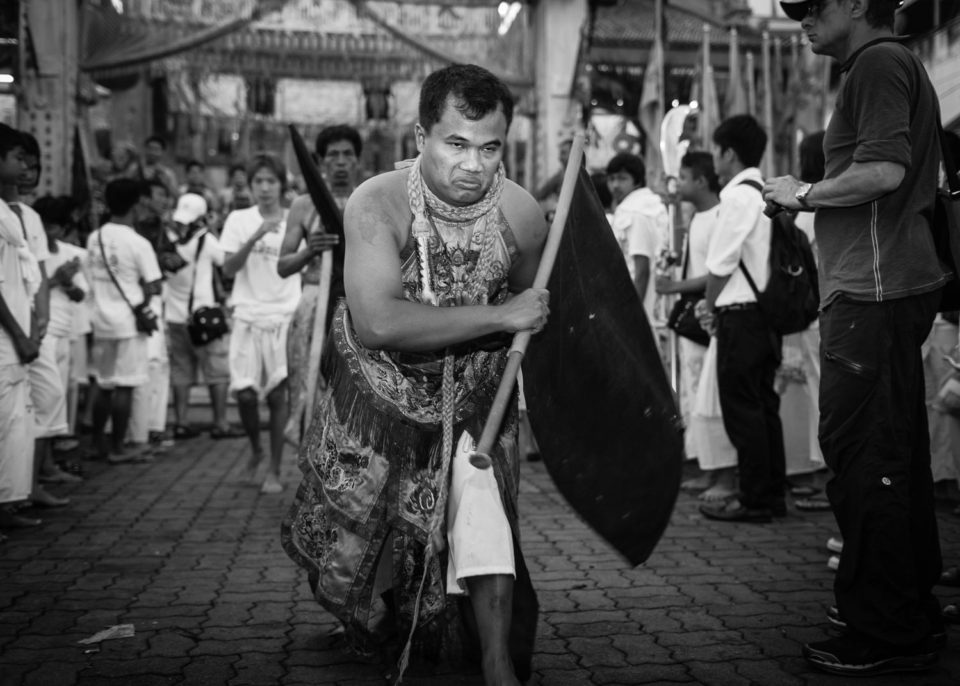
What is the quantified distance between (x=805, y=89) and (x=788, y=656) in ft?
35.1

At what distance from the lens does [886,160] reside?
3561 mm

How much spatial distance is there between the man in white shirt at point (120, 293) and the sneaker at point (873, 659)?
21.9ft

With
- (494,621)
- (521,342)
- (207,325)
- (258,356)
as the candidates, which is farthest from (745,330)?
(207,325)

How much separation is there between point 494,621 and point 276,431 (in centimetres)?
481

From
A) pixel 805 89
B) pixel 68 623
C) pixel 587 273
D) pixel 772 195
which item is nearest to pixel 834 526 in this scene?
pixel 772 195

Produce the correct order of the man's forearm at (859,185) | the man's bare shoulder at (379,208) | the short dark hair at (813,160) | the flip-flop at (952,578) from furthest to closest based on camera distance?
the short dark hair at (813,160)
the flip-flop at (952,578)
the man's forearm at (859,185)
the man's bare shoulder at (379,208)

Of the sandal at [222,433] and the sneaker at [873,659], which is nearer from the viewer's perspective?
the sneaker at [873,659]

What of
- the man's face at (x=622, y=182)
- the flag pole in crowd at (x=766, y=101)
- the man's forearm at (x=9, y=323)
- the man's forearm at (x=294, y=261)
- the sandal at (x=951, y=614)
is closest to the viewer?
the sandal at (x=951, y=614)

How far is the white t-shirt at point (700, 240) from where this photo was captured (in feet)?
22.9

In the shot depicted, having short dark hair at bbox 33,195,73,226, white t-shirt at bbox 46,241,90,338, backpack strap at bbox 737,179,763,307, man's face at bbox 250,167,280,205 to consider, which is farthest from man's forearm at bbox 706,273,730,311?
short dark hair at bbox 33,195,73,226

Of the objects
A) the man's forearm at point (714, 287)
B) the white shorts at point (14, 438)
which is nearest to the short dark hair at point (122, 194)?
the white shorts at point (14, 438)

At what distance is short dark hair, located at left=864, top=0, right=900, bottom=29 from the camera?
12.4ft

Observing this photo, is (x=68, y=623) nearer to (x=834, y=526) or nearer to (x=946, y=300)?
(x=946, y=300)

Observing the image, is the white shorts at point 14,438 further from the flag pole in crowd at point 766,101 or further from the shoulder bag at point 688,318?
the flag pole in crowd at point 766,101
